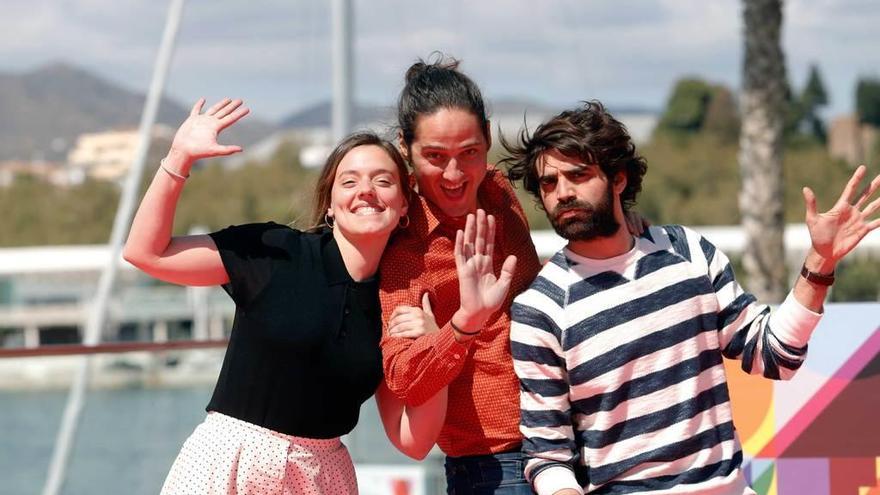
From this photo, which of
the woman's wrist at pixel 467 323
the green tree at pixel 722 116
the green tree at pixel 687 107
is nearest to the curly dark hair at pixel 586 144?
the woman's wrist at pixel 467 323

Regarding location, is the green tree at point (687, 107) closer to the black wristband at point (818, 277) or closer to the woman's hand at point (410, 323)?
the black wristband at point (818, 277)

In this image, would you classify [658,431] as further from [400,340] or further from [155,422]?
[155,422]

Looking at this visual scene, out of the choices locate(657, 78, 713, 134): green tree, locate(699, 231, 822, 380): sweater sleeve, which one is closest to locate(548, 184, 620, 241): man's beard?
locate(699, 231, 822, 380): sweater sleeve

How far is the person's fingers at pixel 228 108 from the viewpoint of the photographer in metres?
3.32

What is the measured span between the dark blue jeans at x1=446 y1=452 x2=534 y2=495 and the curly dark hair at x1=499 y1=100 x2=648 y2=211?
2.05ft

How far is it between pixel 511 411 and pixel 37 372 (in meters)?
4.38

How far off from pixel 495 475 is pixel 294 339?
1.92 ft

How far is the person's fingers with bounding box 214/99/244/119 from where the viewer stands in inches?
131

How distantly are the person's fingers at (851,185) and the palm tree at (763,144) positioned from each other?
8.31 metres

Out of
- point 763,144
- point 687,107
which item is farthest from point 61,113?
point 763,144

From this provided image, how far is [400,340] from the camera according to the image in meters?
3.16

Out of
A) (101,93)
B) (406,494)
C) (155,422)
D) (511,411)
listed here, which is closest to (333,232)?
(511,411)

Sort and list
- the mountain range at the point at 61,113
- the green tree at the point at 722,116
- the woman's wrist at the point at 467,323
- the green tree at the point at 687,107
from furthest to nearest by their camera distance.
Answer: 1. the mountain range at the point at 61,113
2. the green tree at the point at 687,107
3. the green tree at the point at 722,116
4. the woman's wrist at the point at 467,323

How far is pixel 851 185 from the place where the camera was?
10.3 feet
